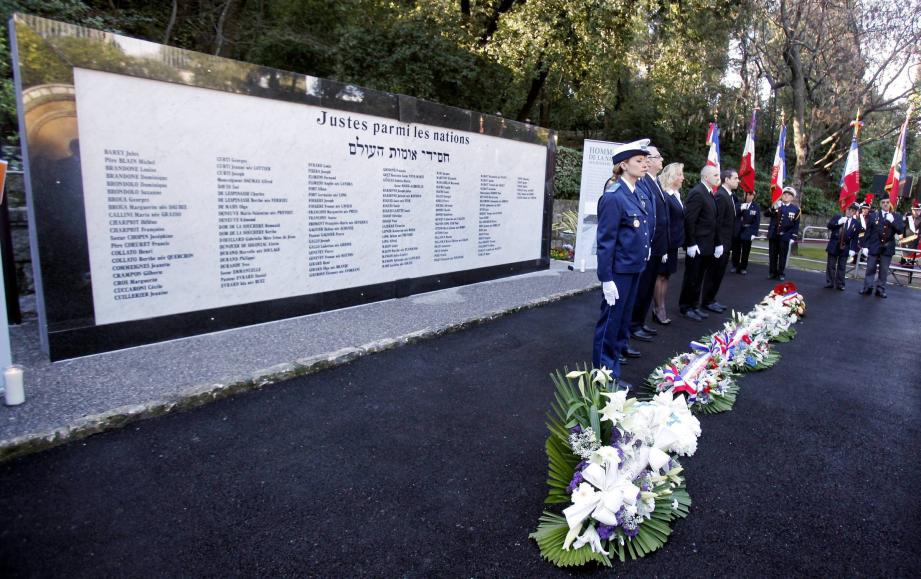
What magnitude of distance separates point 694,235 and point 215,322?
592 cm

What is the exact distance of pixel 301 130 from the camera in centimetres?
576

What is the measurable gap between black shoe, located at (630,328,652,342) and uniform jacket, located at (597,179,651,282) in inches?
71.1

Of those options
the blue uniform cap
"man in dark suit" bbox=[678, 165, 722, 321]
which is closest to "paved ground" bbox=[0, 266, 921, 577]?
the blue uniform cap

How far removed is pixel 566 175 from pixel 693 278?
961 centimetres

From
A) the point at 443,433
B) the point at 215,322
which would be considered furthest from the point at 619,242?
the point at 215,322

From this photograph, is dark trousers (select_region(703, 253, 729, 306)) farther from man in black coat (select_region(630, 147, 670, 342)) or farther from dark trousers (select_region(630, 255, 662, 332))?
dark trousers (select_region(630, 255, 662, 332))

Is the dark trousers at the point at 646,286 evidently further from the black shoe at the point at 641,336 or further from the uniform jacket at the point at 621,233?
the uniform jacket at the point at 621,233

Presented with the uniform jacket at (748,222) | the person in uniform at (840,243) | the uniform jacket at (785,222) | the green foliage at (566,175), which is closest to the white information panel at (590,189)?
the uniform jacket at (748,222)

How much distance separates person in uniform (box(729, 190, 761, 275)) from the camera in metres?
11.7

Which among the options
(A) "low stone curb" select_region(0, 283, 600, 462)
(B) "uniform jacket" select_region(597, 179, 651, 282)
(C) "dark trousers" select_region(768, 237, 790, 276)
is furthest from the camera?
(C) "dark trousers" select_region(768, 237, 790, 276)

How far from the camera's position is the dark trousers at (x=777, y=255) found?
1137 centimetres

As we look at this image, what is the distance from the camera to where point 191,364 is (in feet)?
14.4

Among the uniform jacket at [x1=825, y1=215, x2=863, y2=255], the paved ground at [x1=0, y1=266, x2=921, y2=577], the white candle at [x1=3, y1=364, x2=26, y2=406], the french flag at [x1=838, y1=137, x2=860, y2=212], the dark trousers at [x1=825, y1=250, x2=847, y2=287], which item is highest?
the french flag at [x1=838, y1=137, x2=860, y2=212]

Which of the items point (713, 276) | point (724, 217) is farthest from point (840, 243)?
point (724, 217)
